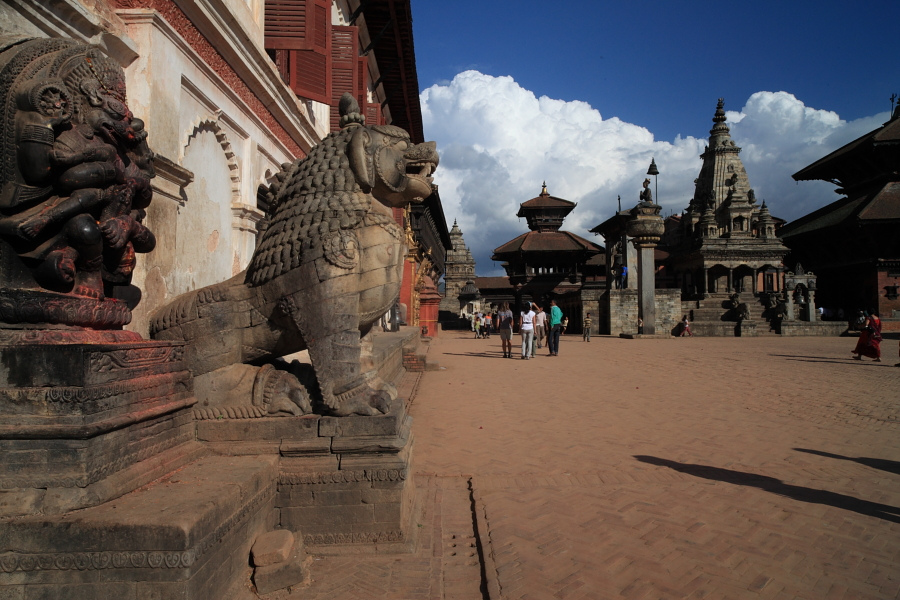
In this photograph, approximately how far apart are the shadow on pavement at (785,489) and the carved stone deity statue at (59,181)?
429 cm

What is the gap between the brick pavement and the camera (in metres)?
2.60

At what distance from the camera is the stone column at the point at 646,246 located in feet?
74.2

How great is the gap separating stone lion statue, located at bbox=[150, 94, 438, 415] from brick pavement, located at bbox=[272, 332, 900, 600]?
3.40ft

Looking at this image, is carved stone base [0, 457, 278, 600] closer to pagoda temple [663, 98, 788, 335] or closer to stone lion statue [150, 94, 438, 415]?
stone lion statue [150, 94, 438, 415]

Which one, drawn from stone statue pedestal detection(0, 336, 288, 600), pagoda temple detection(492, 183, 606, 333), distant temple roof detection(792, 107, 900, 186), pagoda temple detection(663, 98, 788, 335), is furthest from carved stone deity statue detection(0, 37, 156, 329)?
distant temple roof detection(792, 107, 900, 186)

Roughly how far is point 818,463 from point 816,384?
571 cm

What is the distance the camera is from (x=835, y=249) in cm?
3469

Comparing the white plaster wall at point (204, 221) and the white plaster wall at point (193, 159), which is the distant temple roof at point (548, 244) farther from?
the white plaster wall at point (204, 221)

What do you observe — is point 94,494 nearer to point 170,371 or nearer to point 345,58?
point 170,371

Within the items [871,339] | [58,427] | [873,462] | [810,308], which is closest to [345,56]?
[58,427]

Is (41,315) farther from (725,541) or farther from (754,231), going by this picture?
(754,231)

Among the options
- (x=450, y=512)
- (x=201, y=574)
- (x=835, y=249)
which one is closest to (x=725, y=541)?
(x=450, y=512)

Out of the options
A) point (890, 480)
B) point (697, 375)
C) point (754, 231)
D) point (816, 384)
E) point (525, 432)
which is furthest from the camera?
point (754, 231)

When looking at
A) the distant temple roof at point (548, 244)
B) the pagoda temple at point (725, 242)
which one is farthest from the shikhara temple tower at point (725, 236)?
the distant temple roof at point (548, 244)
